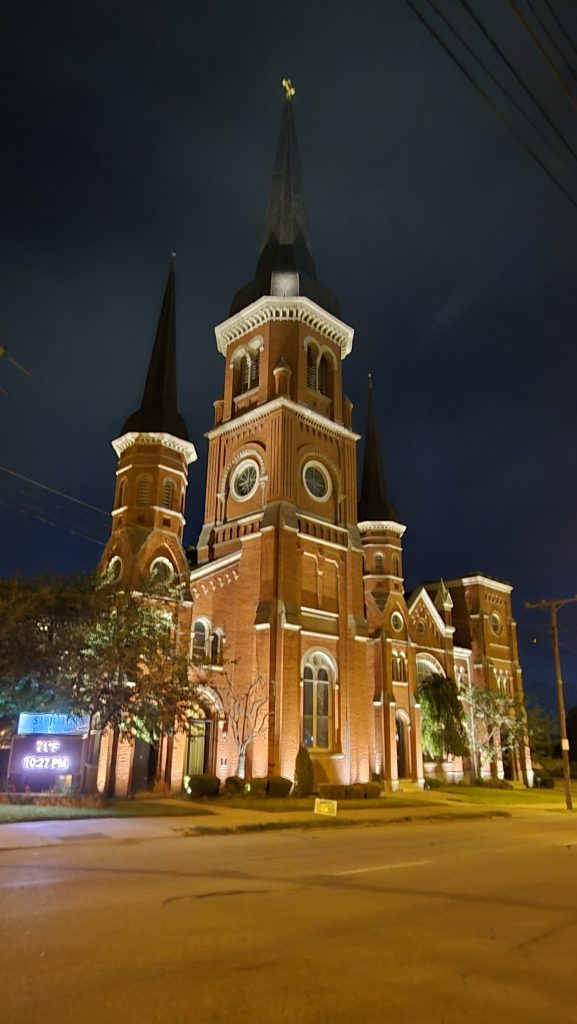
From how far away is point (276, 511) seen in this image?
34250 millimetres

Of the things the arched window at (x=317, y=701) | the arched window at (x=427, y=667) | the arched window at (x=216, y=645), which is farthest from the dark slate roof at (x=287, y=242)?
the arched window at (x=427, y=667)

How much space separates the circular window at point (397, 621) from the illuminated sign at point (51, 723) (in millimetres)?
23727

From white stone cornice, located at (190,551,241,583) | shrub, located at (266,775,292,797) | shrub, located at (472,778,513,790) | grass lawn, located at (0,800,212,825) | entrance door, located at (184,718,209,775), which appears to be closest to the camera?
grass lawn, located at (0,800,212,825)

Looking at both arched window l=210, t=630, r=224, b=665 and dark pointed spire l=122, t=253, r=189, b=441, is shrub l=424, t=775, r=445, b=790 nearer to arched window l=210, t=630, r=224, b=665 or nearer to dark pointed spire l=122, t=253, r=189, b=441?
arched window l=210, t=630, r=224, b=665

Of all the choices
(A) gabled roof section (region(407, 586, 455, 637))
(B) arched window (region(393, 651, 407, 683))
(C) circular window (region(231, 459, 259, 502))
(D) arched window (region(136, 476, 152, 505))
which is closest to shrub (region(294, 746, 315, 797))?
(C) circular window (region(231, 459, 259, 502))

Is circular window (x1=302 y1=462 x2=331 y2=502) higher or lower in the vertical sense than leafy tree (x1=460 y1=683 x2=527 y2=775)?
higher

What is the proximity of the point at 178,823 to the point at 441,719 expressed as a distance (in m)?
29.9

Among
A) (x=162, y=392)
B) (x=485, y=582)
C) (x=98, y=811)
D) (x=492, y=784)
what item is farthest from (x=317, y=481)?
(x=485, y=582)

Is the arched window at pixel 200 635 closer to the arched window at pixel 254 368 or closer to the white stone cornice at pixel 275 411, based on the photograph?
the white stone cornice at pixel 275 411

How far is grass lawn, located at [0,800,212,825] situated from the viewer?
1845cm

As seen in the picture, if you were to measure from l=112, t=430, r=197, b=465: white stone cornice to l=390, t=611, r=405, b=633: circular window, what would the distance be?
1739cm

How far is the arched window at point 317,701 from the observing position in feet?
107

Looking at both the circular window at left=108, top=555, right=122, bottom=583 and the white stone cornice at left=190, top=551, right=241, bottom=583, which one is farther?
the white stone cornice at left=190, top=551, right=241, bottom=583

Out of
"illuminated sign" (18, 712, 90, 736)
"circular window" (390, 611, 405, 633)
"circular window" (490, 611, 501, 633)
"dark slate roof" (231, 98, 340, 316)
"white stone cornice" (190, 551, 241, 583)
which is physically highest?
"dark slate roof" (231, 98, 340, 316)
